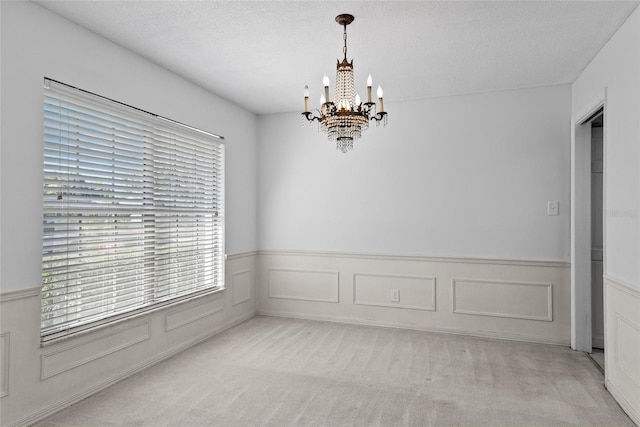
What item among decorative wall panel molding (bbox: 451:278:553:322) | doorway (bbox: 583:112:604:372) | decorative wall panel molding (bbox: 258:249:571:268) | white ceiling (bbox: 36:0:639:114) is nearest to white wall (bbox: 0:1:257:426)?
white ceiling (bbox: 36:0:639:114)

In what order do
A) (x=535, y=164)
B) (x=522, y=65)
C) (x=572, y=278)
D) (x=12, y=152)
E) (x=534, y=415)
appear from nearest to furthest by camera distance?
(x=12, y=152) < (x=534, y=415) < (x=522, y=65) < (x=572, y=278) < (x=535, y=164)

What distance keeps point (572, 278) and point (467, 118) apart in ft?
6.19

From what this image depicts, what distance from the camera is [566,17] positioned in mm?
2557

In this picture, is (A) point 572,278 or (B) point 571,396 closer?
(B) point 571,396

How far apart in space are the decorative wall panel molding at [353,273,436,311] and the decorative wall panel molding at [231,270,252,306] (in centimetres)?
131

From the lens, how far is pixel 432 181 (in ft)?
14.1

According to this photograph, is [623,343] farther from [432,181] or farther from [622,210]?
[432,181]

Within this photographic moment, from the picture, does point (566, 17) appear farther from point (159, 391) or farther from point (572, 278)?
point (159, 391)

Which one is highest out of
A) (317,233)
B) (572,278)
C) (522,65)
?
(522,65)

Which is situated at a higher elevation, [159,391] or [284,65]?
[284,65]

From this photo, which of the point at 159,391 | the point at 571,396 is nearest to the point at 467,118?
the point at 571,396

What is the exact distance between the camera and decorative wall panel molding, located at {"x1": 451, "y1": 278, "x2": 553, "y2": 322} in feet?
12.8

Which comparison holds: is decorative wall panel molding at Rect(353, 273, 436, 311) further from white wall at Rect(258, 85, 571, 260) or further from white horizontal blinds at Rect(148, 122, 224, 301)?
white horizontal blinds at Rect(148, 122, 224, 301)

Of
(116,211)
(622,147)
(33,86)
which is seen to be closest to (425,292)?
(622,147)
